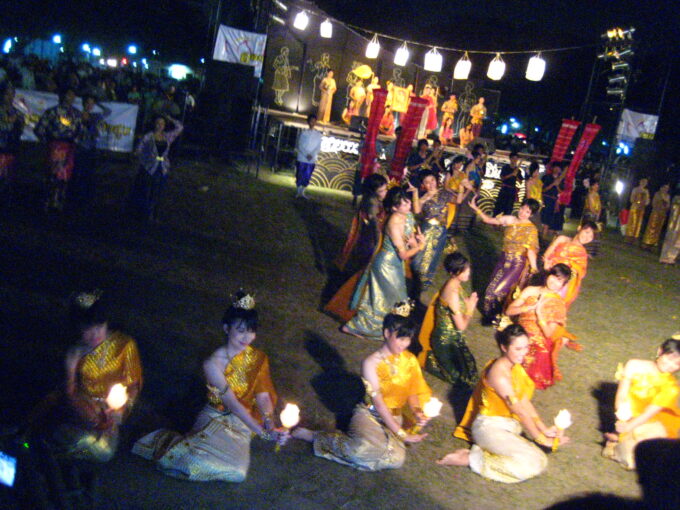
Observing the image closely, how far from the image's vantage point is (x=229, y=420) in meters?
4.30

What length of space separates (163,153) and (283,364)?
4831mm

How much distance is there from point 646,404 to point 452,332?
1670 mm

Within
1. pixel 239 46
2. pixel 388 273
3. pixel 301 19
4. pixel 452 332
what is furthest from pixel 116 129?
pixel 452 332

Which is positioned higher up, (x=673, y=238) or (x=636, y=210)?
(x=636, y=210)

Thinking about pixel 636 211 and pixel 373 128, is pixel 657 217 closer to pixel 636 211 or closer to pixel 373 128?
pixel 636 211

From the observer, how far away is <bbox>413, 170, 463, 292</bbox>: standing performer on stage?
866cm

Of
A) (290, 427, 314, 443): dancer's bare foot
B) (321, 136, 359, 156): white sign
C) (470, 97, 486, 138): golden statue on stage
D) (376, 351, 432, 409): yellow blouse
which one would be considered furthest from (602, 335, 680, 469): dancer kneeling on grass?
(470, 97, 486, 138): golden statue on stage

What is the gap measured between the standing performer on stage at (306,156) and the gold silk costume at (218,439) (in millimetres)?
9419

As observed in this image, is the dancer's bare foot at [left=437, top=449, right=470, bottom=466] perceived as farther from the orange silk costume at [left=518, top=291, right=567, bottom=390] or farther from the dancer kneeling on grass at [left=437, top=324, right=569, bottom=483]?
the orange silk costume at [left=518, top=291, right=567, bottom=390]

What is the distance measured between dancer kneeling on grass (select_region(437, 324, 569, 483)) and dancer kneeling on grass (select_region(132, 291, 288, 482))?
1339mm

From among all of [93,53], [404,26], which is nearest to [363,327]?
[404,26]

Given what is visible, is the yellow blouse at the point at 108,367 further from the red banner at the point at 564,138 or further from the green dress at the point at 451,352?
the red banner at the point at 564,138

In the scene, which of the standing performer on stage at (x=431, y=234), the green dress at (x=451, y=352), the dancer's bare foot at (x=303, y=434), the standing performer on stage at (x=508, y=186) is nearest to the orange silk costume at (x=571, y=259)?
the standing performer on stage at (x=431, y=234)

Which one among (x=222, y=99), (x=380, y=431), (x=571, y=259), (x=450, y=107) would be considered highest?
(x=450, y=107)
